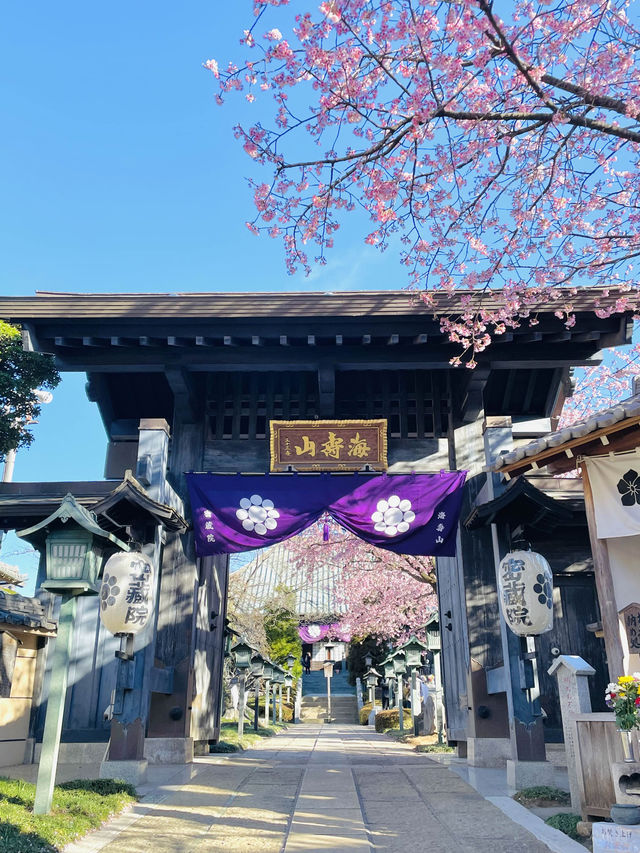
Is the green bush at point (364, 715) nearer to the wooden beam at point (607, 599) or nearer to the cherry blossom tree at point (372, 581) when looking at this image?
the cherry blossom tree at point (372, 581)

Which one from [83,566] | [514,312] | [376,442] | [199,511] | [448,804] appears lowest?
[448,804]

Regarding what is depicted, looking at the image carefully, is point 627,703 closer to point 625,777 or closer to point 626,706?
point 626,706

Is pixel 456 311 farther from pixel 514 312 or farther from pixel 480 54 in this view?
pixel 480 54

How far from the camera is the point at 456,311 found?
981 centimetres

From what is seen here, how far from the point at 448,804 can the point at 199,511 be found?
18.4 feet

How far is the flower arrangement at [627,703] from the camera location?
16.6 feet

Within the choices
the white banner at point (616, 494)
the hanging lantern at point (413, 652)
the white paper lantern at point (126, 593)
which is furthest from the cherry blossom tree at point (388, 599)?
the white banner at point (616, 494)

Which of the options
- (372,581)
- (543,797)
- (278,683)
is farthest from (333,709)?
(543,797)

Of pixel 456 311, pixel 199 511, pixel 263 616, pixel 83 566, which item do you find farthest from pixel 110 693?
pixel 263 616

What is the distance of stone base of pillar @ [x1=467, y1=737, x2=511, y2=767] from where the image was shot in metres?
9.62

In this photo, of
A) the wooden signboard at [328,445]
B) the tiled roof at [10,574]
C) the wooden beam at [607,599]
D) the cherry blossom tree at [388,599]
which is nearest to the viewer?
the wooden beam at [607,599]

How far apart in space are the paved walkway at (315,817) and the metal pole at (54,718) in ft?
2.34

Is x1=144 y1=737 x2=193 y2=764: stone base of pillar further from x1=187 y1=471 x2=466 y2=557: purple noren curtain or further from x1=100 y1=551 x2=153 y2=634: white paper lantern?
x1=187 y1=471 x2=466 y2=557: purple noren curtain

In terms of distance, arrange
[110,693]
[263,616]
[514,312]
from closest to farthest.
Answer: [514,312]
[110,693]
[263,616]
